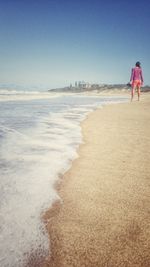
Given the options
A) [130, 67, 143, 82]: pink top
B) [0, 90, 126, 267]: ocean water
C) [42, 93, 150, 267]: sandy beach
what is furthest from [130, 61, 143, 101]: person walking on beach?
[42, 93, 150, 267]: sandy beach

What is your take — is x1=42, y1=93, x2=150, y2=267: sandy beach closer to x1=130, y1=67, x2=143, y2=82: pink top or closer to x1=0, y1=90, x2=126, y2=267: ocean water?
x1=0, y1=90, x2=126, y2=267: ocean water

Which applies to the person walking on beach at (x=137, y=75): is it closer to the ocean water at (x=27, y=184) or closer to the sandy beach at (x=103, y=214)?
the ocean water at (x=27, y=184)

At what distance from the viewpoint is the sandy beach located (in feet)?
3.80

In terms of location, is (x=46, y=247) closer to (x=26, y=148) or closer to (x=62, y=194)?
(x=62, y=194)

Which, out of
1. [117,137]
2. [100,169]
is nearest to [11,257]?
[100,169]

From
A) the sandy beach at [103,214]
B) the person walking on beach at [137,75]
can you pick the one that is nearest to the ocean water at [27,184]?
the sandy beach at [103,214]

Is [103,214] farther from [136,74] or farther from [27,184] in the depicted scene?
[136,74]

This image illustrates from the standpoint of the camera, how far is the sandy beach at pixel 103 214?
45.6 inches

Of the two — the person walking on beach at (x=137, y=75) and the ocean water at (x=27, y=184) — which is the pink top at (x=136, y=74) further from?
the ocean water at (x=27, y=184)

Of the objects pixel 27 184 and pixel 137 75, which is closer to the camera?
pixel 27 184

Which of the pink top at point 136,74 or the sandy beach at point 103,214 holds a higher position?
the pink top at point 136,74

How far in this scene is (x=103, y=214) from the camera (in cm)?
152

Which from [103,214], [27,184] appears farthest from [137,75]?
[103,214]

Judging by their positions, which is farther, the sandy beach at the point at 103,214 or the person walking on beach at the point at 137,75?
the person walking on beach at the point at 137,75
